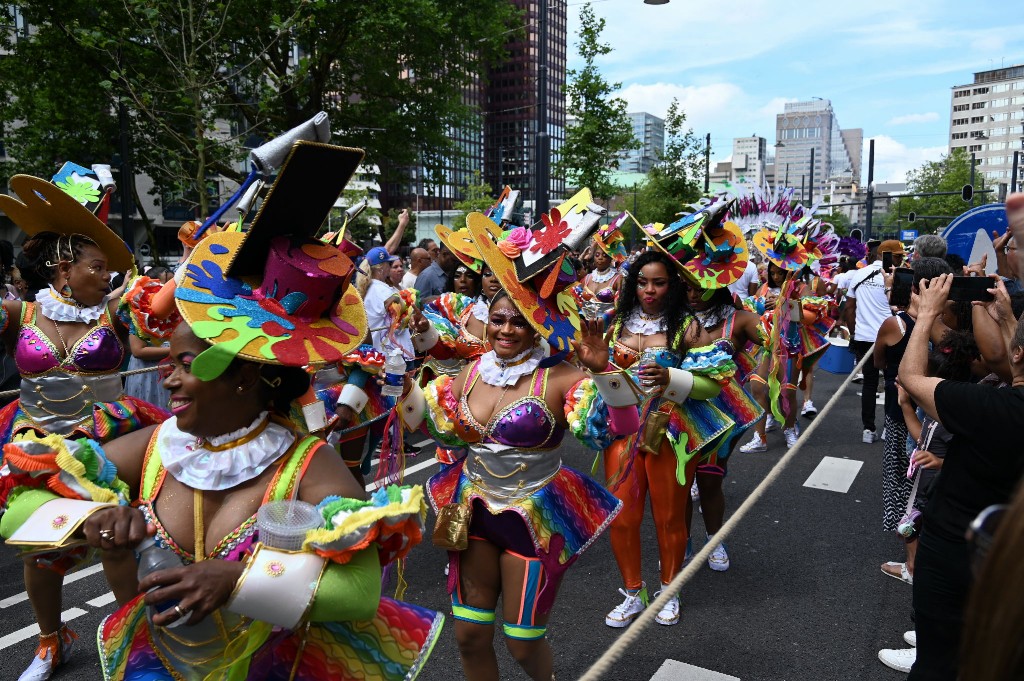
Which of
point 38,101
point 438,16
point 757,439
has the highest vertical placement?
point 438,16

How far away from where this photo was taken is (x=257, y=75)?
15977 millimetres

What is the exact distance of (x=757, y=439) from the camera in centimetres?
796

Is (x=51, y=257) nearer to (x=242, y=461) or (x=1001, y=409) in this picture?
(x=242, y=461)

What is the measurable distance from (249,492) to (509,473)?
1.33 m

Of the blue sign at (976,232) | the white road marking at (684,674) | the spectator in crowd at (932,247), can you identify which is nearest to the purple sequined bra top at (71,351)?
the white road marking at (684,674)

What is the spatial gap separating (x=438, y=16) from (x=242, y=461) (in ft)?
50.3

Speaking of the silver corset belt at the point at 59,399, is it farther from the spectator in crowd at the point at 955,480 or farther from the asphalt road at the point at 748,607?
the spectator in crowd at the point at 955,480

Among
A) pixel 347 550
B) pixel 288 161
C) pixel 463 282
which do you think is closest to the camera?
pixel 347 550

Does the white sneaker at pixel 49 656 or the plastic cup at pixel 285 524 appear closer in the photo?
the plastic cup at pixel 285 524

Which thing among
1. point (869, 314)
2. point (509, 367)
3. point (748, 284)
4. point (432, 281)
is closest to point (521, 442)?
point (509, 367)

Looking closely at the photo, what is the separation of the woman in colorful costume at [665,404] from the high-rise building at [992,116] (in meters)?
136

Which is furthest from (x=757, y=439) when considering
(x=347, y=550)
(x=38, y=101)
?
(x=38, y=101)

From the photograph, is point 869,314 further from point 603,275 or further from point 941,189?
point 941,189

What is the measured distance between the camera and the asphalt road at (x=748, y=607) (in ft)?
12.4
